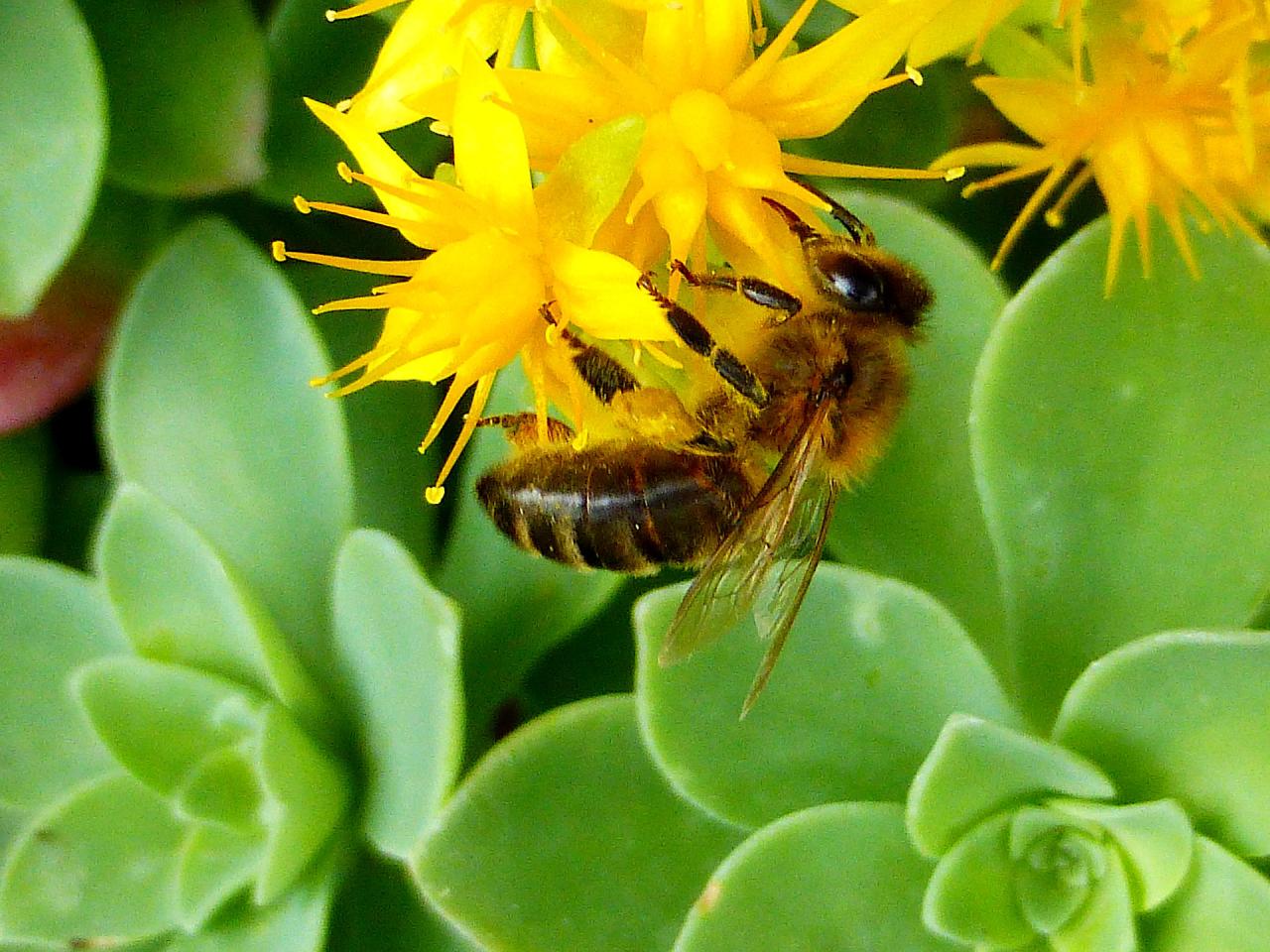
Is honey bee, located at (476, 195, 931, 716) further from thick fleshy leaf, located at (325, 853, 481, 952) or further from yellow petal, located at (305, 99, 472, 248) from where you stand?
thick fleshy leaf, located at (325, 853, 481, 952)

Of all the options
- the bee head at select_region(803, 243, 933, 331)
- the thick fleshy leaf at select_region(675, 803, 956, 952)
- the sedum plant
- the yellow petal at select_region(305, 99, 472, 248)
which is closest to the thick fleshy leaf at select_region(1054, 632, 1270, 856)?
the sedum plant

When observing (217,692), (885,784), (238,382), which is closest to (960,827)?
(885,784)

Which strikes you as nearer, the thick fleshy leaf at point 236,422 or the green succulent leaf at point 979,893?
the green succulent leaf at point 979,893

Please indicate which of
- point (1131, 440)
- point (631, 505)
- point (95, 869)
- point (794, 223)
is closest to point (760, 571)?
point (631, 505)

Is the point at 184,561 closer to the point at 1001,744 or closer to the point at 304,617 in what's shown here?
the point at 304,617

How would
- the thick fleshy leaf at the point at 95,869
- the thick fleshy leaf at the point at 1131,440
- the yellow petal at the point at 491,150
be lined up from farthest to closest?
the thick fleshy leaf at the point at 95,869
the thick fleshy leaf at the point at 1131,440
the yellow petal at the point at 491,150

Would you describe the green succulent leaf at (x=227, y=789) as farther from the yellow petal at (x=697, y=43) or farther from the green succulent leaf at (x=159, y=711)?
the yellow petal at (x=697, y=43)

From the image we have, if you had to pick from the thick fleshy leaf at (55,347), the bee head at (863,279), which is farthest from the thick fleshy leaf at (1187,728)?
the thick fleshy leaf at (55,347)

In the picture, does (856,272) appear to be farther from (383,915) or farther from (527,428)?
(383,915)
